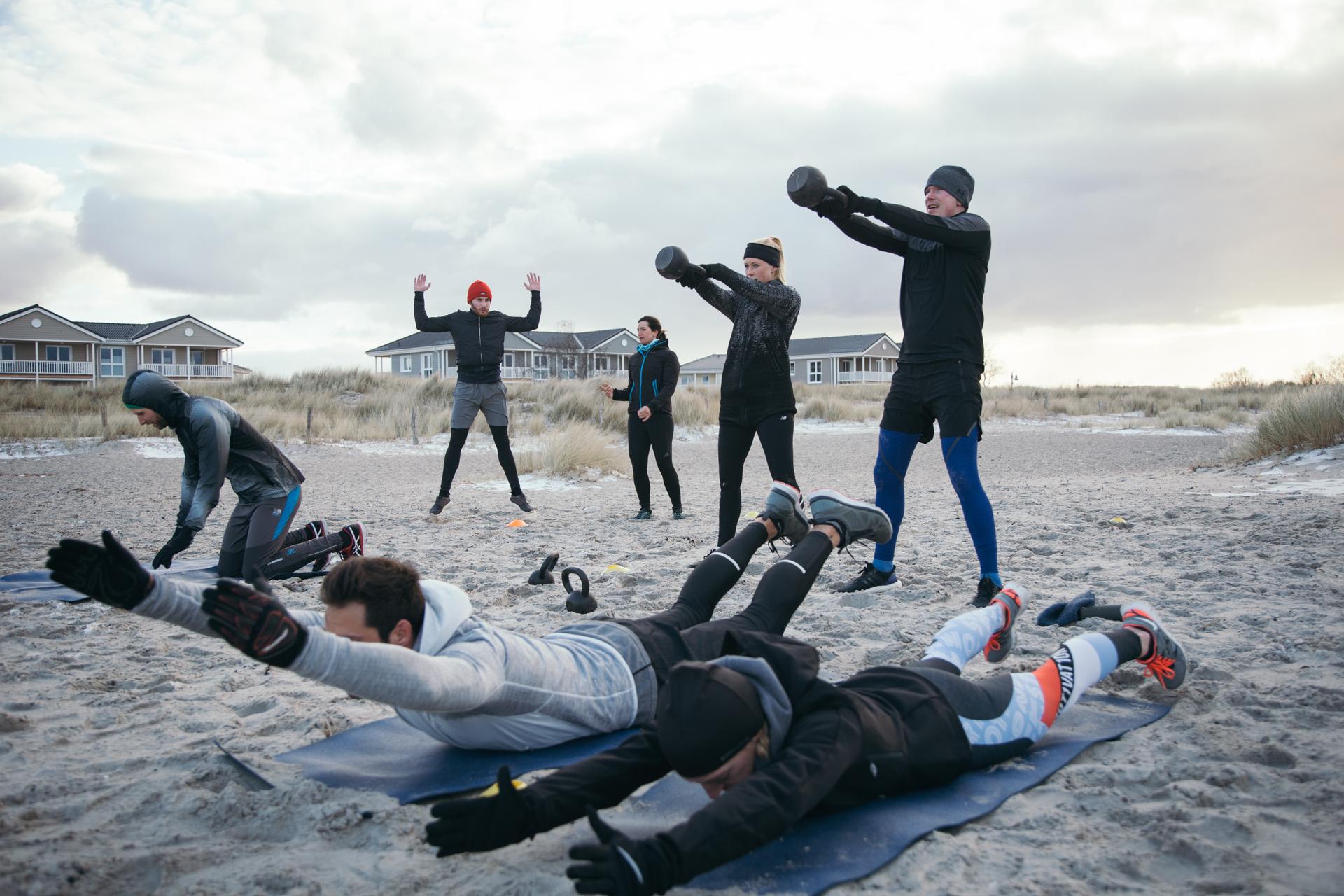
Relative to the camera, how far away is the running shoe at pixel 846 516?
146 inches

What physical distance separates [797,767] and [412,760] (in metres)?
1.45

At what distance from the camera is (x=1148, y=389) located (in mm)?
45281

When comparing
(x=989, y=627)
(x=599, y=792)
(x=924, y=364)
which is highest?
(x=924, y=364)

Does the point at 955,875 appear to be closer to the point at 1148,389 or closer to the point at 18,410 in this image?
the point at 18,410

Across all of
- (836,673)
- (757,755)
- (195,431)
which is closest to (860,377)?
(195,431)

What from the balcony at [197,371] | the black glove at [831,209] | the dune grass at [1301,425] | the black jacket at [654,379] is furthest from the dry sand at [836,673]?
the balcony at [197,371]

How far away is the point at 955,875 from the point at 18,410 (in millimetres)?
27566

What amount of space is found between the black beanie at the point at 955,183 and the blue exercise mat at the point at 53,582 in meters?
4.55

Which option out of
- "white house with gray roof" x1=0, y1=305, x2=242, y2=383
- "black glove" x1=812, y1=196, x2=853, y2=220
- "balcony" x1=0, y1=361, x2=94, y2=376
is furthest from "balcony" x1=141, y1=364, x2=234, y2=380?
"black glove" x1=812, y1=196, x2=853, y2=220

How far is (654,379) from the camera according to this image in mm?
8336

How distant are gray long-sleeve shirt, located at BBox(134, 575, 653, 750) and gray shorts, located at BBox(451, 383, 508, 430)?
217 inches

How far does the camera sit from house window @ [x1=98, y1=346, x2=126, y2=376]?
4842 cm

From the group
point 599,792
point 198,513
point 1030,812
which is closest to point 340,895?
point 599,792

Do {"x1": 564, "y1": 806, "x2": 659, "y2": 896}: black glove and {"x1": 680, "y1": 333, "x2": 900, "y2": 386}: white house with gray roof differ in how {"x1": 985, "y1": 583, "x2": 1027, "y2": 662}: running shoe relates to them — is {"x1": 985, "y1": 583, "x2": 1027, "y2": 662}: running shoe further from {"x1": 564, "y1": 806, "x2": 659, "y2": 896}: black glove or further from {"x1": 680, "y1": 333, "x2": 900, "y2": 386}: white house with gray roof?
{"x1": 680, "y1": 333, "x2": 900, "y2": 386}: white house with gray roof
